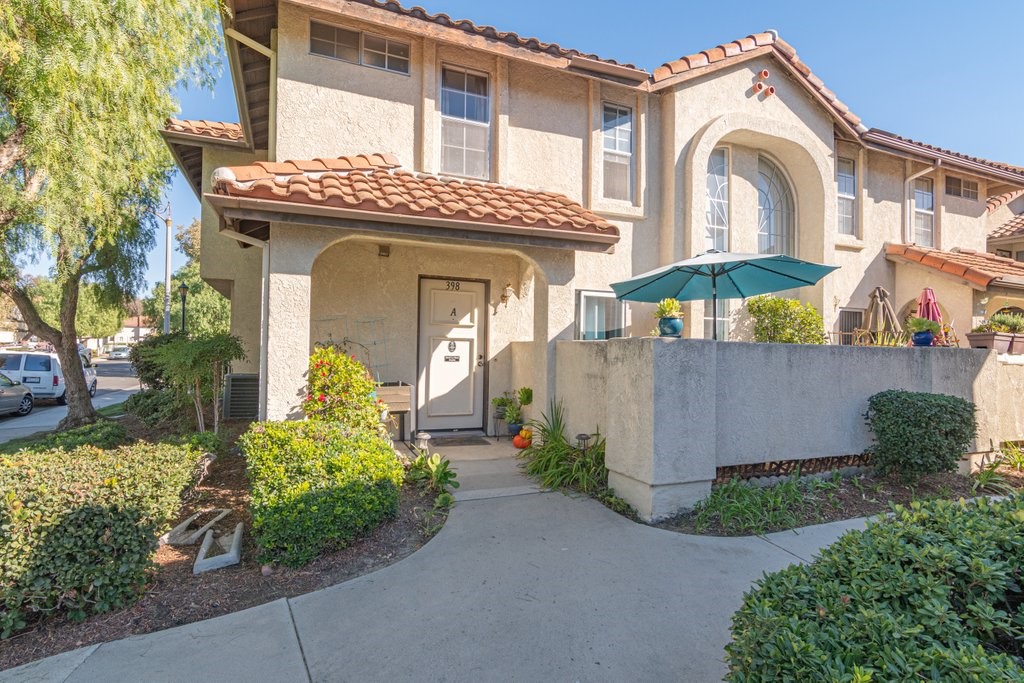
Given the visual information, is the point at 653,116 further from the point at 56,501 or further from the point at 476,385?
the point at 56,501

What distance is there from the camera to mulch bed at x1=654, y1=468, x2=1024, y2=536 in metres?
4.99

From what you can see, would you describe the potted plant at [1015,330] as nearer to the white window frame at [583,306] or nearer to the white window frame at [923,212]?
the white window frame at [923,212]

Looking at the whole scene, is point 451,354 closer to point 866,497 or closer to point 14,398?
point 866,497

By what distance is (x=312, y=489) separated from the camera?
429cm

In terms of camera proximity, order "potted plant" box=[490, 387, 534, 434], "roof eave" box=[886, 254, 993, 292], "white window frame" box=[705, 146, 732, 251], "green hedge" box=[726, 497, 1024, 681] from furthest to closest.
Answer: "roof eave" box=[886, 254, 993, 292]
"white window frame" box=[705, 146, 732, 251]
"potted plant" box=[490, 387, 534, 434]
"green hedge" box=[726, 497, 1024, 681]

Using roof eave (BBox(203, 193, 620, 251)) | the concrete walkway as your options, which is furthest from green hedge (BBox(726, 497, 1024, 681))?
roof eave (BBox(203, 193, 620, 251))

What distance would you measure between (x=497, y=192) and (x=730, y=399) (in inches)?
178

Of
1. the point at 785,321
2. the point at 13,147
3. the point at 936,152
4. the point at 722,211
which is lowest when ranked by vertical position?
the point at 785,321

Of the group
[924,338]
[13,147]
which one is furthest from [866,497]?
[13,147]

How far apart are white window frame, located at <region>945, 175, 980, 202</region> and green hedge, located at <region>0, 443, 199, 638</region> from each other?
1758cm

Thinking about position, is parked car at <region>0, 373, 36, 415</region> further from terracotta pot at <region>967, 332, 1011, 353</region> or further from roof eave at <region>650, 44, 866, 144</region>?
terracotta pot at <region>967, 332, 1011, 353</region>

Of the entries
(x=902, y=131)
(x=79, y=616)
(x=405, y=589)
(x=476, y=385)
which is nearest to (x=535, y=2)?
(x=476, y=385)

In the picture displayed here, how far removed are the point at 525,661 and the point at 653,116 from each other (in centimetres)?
960

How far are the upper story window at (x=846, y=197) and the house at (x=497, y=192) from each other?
0.05m
